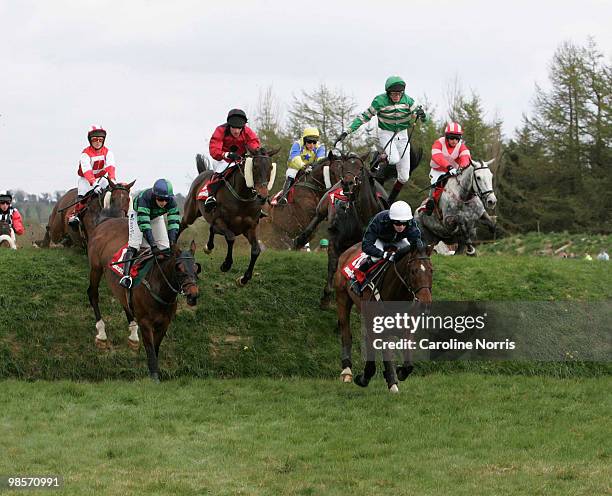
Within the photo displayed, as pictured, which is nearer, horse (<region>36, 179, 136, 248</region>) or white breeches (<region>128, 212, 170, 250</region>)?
white breeches (<region>128, 212, 170, 250</region>)

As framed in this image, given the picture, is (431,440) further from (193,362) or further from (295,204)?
(295,204)

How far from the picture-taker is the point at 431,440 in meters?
11.1

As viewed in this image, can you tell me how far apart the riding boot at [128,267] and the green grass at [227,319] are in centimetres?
193

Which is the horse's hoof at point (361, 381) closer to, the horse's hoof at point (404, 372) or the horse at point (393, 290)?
the horse at point (393, 290)

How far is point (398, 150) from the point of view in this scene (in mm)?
16984

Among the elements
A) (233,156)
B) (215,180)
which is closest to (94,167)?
(215,180)

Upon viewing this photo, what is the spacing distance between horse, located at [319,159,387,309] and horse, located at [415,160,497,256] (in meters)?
1.87

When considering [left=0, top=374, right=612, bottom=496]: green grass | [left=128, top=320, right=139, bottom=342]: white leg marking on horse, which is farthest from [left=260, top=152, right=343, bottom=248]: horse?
[left=0, top=374, right=612, bottom=496]: green grass

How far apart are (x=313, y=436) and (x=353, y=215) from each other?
528 centimetres

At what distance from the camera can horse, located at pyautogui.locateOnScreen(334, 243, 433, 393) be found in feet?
40.0

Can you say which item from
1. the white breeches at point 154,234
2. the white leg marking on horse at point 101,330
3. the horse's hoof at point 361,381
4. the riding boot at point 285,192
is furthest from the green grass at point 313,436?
the riding boot at point 285,192

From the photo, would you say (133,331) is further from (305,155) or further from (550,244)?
(550,244)

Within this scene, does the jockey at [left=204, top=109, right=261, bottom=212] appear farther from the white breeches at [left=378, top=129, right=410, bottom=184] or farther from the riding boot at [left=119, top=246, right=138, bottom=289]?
the white breeches at [left=378, top=129, right=410, bottom=184]

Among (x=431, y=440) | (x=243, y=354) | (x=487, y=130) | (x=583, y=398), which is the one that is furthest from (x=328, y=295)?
(x=487, y=130)
